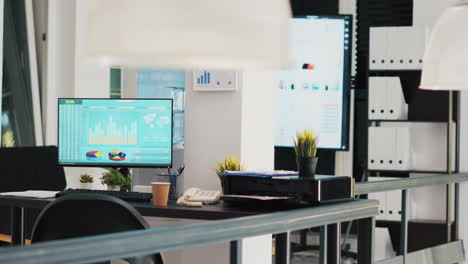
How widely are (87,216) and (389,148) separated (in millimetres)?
3362

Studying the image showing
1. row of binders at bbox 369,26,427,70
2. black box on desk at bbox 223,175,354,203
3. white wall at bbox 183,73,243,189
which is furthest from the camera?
row of binders at bbox 369,26,427,70

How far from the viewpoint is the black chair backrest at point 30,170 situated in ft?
13.8

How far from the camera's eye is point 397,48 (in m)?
5.52

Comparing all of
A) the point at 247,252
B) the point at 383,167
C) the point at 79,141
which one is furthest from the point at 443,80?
the point at 383,167

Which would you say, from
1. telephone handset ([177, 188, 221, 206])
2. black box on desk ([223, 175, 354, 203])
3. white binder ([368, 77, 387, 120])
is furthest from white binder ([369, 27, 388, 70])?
black box on desk ([223, 175, 354, 203])

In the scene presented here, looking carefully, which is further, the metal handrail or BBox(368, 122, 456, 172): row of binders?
BBox(368, 122, 456, 172): row of binders

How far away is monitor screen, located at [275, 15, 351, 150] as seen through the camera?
6027mm

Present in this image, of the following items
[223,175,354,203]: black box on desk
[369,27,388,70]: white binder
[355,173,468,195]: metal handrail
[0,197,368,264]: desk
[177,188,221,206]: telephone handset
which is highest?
[369,27,388,70]: white binder

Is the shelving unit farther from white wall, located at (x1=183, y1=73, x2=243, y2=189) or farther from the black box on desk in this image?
the black box on desk

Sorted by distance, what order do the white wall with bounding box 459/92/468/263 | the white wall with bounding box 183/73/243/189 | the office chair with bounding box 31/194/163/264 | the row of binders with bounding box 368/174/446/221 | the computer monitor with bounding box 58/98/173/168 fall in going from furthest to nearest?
the row of binders with bounding box 368/174/446/221, the white wall with bounding box 459/92/468/263, the white wall with bounding box 183/73/243/189, the computer monitor with bounding box 58/98/173/168, the office chair with bounding box 31/194/163/264

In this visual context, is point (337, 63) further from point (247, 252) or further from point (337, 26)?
point (247, 252)

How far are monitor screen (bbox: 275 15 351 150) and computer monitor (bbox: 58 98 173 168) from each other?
2.36 meters

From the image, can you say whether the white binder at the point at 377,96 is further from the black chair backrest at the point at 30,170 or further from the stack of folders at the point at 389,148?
the black chair backrest at the point at 30,170

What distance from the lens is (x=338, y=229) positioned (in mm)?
2625
